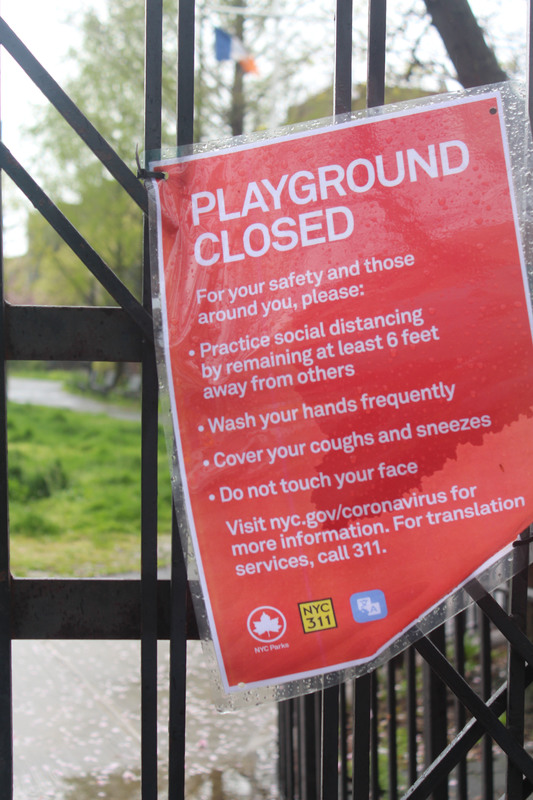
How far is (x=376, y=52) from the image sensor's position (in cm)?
192

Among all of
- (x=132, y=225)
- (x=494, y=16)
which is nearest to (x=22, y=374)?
(x=132, y=225)

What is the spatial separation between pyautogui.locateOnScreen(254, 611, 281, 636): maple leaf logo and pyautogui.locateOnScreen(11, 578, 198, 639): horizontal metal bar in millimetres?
228

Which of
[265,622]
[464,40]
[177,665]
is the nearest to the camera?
[265,622]

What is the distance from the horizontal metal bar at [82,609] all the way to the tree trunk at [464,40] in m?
2.19

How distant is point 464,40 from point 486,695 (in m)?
2.48

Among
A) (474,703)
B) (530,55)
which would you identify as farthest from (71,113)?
(474,703)

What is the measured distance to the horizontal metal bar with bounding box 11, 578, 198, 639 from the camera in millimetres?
2008

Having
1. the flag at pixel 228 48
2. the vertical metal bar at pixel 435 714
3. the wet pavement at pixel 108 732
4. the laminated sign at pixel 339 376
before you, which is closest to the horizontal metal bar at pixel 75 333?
the laminated sign at pixel 339 376

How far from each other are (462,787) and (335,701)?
125 cm

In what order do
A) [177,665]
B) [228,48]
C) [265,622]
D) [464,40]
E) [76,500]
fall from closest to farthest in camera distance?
[265,622]
[177,665]
[464,40]
[76,500]
[228,48]

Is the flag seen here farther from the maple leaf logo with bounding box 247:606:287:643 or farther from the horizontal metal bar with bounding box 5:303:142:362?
the maple leaf logo with bounding box 247:606:287:643

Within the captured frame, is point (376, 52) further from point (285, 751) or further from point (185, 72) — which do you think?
point (285, 751)

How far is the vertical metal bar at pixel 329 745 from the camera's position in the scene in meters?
1.95

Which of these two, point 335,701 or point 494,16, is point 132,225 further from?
point 335,701
